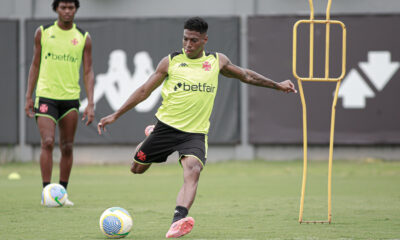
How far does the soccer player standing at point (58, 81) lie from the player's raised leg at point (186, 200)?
295 centimetres

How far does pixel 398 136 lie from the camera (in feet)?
62.3

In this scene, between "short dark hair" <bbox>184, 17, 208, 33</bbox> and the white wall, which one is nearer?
"short dark hair" <bbox>184, 17, 208, 33</bbox>

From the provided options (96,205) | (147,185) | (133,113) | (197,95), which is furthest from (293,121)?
(197,95)

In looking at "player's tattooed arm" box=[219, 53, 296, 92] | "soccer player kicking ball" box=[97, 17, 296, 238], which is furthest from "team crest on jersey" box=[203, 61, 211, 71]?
"player's tattooed arm" box=[219, 53, 296, 92]

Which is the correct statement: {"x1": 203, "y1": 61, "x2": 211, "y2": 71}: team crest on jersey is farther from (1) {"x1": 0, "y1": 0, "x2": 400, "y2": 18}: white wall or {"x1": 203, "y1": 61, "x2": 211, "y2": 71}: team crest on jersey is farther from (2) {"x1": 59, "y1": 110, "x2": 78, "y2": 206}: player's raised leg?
(1) {"x1": 0, "y1": 0, "x2": 400, "y2": 18}: white wall

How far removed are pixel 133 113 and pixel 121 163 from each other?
57.2 inches

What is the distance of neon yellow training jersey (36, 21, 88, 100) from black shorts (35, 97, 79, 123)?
57mm

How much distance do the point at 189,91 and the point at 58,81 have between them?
3.08m

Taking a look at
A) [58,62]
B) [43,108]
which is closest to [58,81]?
[58,62]

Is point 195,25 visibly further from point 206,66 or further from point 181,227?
point 181,227

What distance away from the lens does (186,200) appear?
6.92 meters

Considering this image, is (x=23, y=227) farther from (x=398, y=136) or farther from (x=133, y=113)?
(x=398, y=136)

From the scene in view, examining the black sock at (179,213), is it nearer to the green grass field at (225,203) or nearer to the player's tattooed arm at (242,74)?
the green grass field at (225,203)

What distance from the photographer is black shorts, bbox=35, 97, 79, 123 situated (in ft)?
32.2
